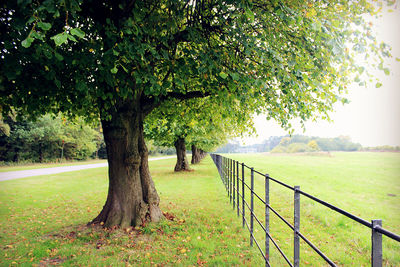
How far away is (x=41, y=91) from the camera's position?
5414mm

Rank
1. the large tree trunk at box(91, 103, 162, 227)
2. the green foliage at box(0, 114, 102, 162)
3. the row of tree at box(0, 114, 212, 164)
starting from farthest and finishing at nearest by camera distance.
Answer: the green foliage at box(0, 114, 102, 162)
the row of tree at box(0, 114, 212, 164)
the large tree trunk at box(91, 103, 162, 227)

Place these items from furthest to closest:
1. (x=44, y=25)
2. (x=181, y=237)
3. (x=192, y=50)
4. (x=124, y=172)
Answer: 1. (x=124, y=172)
2. (x=181, y=237)
3. (x=192, y=50)
4. (x=44, y=25)

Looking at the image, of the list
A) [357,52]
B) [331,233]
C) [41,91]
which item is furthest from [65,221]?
[357,52]

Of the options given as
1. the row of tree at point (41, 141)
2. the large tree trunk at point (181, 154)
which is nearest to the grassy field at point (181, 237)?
the large tree trunk at point (181, 154)

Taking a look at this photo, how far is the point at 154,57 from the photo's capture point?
5543 millimetres

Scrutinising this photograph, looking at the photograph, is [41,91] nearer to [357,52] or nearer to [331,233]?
[357,52]

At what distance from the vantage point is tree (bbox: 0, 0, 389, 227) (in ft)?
14.2

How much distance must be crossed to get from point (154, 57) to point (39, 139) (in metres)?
45.6

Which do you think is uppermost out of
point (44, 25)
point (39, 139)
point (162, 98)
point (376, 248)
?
point (44, 25)

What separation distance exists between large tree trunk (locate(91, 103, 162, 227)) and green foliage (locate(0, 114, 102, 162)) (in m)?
36.0

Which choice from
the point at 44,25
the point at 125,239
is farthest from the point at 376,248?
the point at 125,239

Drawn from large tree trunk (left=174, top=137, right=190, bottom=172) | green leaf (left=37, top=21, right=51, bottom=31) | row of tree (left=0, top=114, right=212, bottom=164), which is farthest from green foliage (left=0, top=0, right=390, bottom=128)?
row of tree (left=0, top=114, right=212, bottom=164)

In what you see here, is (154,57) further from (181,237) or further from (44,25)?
(181,237)

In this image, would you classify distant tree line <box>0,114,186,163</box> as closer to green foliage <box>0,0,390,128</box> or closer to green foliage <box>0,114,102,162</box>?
green foliage <box>0,114,102,162</box>
